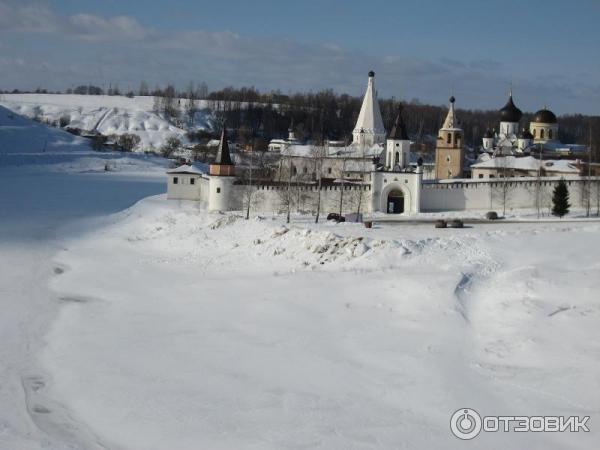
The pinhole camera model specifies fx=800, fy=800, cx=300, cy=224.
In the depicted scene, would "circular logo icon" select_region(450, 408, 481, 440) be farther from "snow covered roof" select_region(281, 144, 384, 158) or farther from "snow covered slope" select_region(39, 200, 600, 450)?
"snow covered roof" select_region(281, 144, 384, 158)

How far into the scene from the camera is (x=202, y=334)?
49.1 feet

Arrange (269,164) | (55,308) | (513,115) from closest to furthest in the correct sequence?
1. (55,308)
2. (269,164)
3. (513,115)

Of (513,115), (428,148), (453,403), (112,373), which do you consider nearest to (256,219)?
(112,373)

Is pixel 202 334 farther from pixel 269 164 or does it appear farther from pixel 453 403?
pixel 269 164

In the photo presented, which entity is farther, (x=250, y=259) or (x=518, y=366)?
(x=250, y=259)

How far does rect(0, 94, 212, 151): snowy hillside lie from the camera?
94225 millimetres

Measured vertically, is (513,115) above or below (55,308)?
above

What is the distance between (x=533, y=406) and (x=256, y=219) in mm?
14077

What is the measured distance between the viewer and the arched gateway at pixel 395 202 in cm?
A: 2789

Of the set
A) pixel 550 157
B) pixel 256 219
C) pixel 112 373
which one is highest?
pixel 550 157

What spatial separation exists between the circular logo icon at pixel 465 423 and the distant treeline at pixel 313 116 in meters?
63.1

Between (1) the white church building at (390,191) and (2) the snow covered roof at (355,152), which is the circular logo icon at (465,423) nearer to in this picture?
(1) the white church building at (390,191)

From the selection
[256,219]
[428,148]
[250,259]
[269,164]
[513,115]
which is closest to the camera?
[250,259]

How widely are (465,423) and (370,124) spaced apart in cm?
2717
